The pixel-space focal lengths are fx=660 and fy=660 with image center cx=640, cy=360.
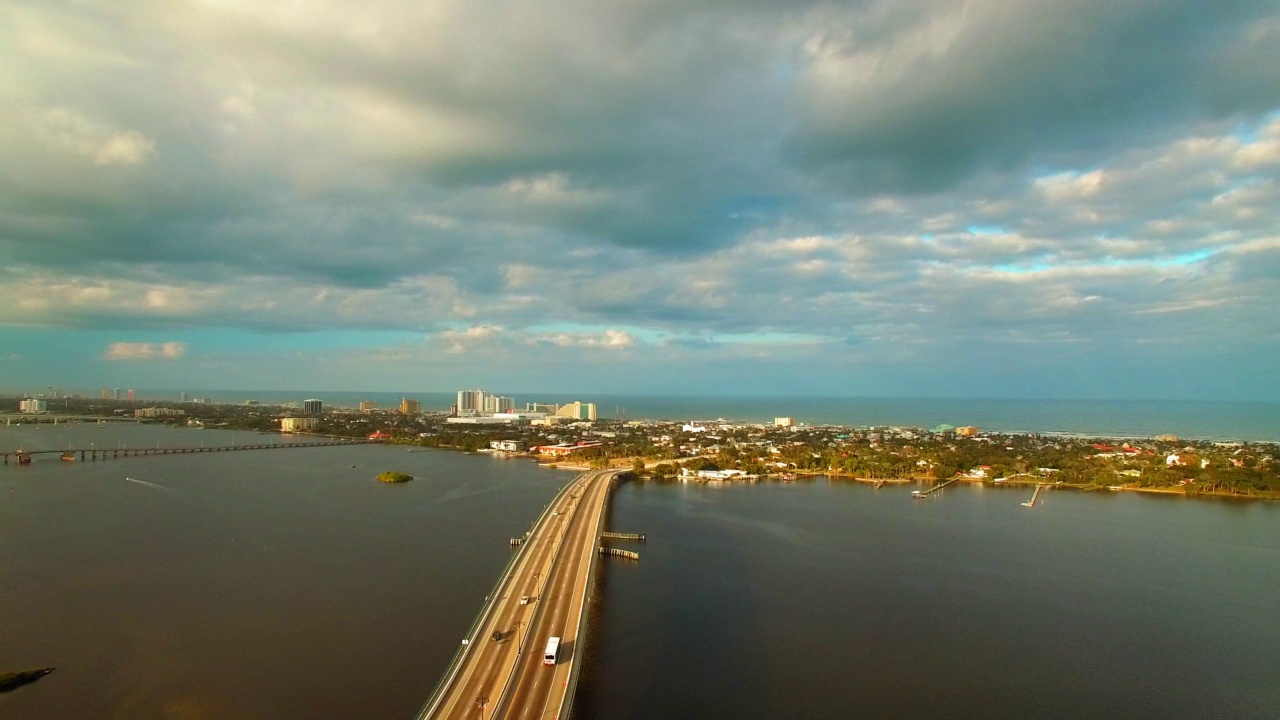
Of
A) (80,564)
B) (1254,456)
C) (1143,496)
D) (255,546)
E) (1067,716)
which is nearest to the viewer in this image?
(1067,716)

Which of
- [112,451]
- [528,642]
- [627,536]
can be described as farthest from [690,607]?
[112,451]

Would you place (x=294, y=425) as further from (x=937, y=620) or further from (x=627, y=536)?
(x=937, y=620)

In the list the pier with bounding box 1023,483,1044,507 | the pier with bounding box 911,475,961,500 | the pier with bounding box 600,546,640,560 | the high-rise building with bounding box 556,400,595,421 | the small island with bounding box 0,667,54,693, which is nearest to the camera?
the small island with bounding box 0,667,54,693

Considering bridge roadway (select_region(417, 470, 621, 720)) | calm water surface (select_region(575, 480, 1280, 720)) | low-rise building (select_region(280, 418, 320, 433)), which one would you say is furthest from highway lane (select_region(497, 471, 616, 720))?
low-rise building (select_region(280, 418, 320, 433))

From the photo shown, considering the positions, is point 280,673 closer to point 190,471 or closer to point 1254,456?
point 190,471

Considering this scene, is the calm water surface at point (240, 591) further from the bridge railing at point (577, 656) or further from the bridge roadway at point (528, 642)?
the bridge railing at point (577, 656)

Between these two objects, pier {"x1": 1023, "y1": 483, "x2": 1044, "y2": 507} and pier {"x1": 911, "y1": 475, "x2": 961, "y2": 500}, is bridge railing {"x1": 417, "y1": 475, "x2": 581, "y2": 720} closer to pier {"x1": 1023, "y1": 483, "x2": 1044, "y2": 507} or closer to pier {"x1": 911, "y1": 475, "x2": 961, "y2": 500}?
pier {"x1": 911, "y1": 475, "x2": 961, "y2": 500}

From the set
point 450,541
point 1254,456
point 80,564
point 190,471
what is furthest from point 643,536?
point 1254,456
